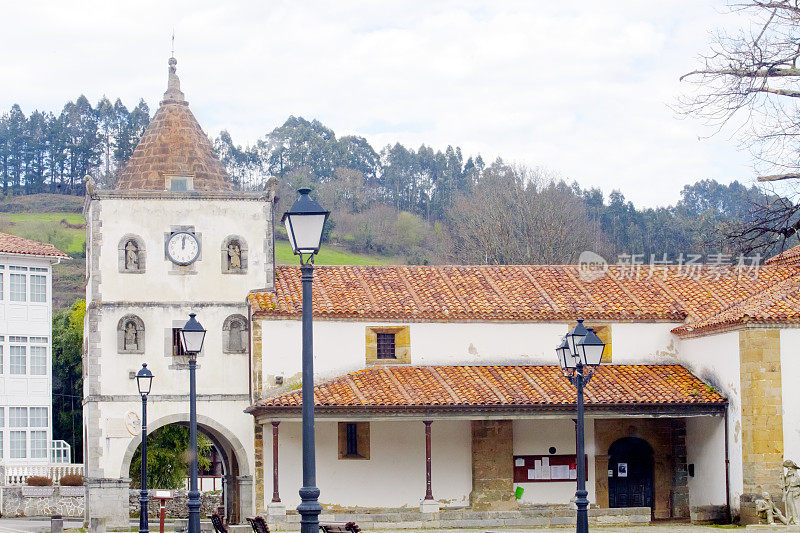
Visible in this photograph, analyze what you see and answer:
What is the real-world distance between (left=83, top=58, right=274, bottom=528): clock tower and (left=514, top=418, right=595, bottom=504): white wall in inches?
278

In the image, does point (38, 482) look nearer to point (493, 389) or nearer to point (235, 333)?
point (235, 333)

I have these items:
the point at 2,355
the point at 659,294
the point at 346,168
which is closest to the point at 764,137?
the point at 659,294

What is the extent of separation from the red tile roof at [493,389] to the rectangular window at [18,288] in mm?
17599

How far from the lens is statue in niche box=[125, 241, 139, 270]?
32.1 m

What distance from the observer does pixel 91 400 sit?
31312 millimetres

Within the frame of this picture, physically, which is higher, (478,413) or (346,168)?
(346,168)

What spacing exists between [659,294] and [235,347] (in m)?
11.7

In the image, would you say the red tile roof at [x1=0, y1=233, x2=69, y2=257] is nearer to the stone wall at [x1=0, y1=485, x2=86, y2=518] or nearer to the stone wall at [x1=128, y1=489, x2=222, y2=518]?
the stone wall at [x1=0, y1=485, x2=86, y2=518]

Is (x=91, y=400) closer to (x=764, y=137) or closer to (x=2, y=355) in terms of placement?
(x=2, y=355)

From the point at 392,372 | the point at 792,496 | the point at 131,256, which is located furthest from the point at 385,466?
the point at 792,496

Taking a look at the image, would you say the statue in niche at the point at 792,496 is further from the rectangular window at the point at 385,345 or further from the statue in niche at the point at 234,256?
the statue in niche at the point at 234,256

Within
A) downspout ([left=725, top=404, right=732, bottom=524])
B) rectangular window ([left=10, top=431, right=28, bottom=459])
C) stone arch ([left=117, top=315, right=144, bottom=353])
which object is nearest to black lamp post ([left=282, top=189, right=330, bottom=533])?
downspout ([left=725, top=404, right=732, bottom=524])

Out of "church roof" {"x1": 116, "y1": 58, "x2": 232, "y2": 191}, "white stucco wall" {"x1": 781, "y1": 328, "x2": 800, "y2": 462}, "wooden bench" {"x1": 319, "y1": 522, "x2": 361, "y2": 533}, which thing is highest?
"church roof" {"x1": 116, "y1": 58, "x2": 232, "y2": 191}

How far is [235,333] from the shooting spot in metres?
32.1
